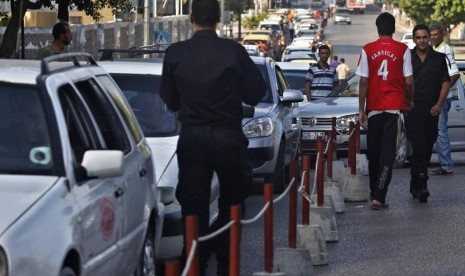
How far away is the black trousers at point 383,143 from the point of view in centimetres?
1345

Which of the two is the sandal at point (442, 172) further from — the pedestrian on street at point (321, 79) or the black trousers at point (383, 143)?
the black trousers at point (383, 143)

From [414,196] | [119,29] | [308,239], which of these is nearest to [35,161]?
[308,239]

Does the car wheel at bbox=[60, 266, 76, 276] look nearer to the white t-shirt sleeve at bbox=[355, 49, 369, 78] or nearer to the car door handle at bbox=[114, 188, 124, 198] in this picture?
the car door handle at bbox=[114, 188, 124, 198]

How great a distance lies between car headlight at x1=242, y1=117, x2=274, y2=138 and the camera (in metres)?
15.4

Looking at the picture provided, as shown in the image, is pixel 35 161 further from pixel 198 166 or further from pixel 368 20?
pixel 368 20

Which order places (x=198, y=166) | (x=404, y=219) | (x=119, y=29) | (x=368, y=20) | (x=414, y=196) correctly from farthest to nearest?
(x=368, y=20) → (x=119, y=29) → (x=414, y=196) → (x=404, y=219) → (x=198, y=166)

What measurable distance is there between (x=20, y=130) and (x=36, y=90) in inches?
8.9

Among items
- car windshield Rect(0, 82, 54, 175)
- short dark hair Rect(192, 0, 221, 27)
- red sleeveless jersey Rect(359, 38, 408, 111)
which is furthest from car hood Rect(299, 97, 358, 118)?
car windshield Rect(0, 82, 54, 175)

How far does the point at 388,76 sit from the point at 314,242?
133 inches

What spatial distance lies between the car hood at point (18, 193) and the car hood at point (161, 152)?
10.9 ft

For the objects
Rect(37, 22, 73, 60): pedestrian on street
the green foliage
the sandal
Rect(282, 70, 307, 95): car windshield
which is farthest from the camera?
the green foliage

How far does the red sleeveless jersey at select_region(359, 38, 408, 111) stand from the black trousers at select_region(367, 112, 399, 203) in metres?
0.12

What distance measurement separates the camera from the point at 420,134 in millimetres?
14797

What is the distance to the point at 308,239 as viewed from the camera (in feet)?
34.2
